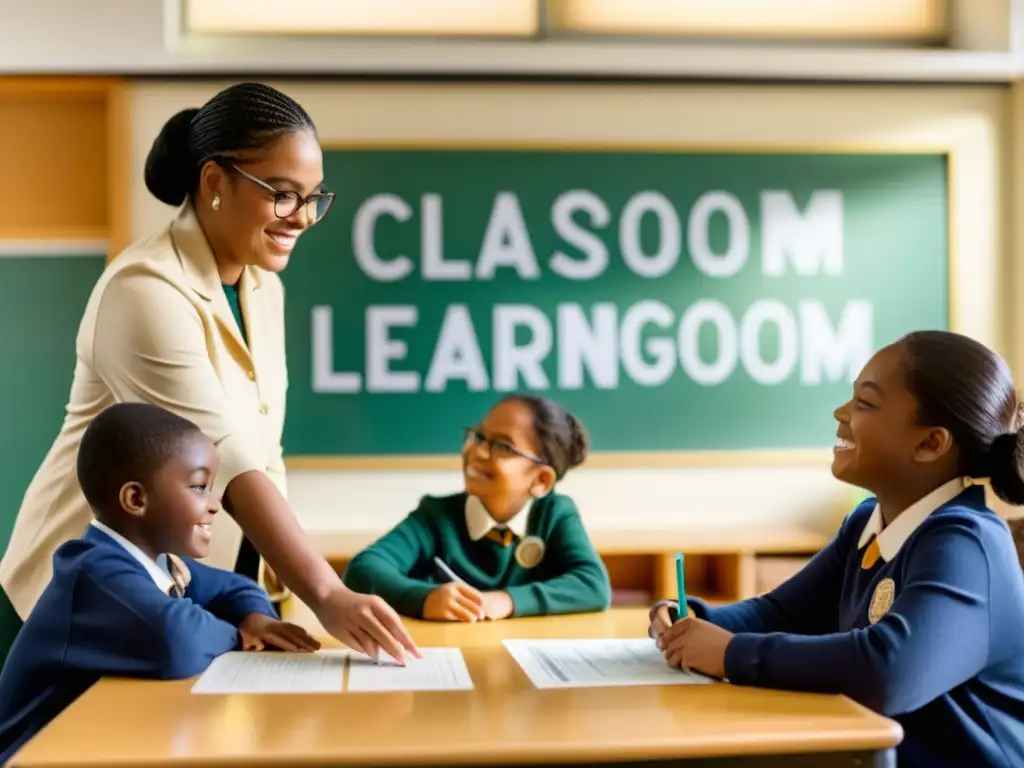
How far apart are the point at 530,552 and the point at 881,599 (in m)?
0.83

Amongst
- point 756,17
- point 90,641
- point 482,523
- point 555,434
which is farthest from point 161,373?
point 756,17

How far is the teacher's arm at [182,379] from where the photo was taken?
150 centimetres

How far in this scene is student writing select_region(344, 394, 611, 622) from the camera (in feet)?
6.36

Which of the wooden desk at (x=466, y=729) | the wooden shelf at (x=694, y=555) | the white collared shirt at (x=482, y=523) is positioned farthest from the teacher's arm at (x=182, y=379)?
the wooden shelf at (x=694, y=555)

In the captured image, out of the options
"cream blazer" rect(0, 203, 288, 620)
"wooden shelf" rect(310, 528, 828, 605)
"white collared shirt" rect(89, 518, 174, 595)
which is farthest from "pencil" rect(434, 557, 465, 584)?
"wooden shelf" rect(310, 528, 828, 605)

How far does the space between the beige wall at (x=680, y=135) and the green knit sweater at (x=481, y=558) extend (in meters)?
1.44

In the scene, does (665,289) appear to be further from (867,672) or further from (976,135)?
(867,672)

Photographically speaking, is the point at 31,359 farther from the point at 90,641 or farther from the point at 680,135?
the point at 90,641

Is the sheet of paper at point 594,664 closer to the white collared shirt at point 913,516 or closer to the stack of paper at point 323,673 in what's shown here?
the stack of paper at point 323,673

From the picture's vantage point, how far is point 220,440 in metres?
1.55

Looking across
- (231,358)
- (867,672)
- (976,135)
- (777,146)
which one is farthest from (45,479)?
(976,135)

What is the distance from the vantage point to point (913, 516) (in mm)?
1426

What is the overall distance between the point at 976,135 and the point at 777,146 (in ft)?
2.21

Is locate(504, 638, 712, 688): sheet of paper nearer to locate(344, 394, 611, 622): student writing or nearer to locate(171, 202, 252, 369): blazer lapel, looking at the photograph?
locate(344, 394, 611, 622): student writing
